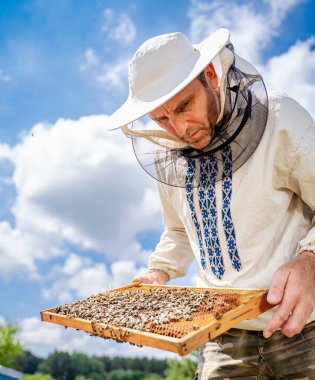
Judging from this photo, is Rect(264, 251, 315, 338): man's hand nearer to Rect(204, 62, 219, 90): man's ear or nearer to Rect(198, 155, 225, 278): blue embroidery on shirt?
Rect(198, 155, 225, 278): blue embroidery on shirt

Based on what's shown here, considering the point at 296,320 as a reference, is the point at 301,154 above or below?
above

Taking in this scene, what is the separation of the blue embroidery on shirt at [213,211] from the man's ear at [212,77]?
18.0 inches

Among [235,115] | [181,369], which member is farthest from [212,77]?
[181,369]

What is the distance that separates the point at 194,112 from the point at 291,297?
1.36m

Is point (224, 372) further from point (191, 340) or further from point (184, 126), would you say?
point (184, 126)

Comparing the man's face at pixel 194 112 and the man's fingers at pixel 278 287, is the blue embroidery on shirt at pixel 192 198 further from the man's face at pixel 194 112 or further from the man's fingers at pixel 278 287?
the man's fingers at pixel 278 287

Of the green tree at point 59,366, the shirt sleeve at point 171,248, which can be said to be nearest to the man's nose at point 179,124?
the shirt sleeve at point 171,248

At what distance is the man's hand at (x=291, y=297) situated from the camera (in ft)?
7.34

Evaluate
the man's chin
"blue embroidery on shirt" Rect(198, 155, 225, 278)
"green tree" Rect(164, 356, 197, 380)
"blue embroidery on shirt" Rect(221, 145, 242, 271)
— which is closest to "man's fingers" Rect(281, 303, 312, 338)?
"blue embroidery on shirt" Rect(221, 145, 242, 271)

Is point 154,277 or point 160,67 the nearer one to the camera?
point 160,67

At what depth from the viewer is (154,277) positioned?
3643 millimetres

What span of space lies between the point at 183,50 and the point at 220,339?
7.02ft

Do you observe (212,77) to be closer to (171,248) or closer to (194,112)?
(194,112)

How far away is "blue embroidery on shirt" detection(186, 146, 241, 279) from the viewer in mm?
2918
